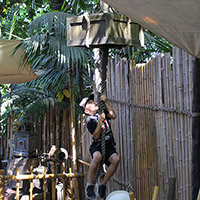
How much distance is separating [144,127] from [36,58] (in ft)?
7.62

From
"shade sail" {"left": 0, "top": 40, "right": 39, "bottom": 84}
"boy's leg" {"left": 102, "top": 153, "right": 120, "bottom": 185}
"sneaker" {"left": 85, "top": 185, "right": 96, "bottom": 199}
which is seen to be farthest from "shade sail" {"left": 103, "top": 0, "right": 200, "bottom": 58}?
"shade sail" {"left": 0, "top": 40, "right": 39, "bottom": 84}

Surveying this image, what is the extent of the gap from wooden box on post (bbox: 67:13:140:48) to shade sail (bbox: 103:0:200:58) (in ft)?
2.68

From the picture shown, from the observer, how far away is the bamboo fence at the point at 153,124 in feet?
10.1

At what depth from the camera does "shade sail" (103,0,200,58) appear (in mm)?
1743

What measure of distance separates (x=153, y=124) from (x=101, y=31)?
119 cm

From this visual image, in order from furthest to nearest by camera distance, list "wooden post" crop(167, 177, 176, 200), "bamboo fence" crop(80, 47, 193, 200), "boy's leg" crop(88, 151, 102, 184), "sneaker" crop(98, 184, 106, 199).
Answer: "boy's leg" crop(88, 151, 102, 184), "sneaker" crop(98, 184, 106, 199), "bamboo fence" crop(80, 47, 193, 200), "wooden post" crop(167, 177, 176, 200)

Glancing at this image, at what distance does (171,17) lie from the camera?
1.90 meters

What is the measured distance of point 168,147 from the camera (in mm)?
3330

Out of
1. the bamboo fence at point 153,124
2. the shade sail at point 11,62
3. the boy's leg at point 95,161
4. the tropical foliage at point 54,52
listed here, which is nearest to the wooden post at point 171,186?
the bamboo fence at point 153,124

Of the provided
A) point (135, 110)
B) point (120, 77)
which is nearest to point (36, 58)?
point (120, 77)

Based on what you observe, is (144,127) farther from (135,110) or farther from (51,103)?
(51,103)

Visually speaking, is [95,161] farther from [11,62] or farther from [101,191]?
[11,62]

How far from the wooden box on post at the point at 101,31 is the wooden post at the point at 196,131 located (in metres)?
0.64

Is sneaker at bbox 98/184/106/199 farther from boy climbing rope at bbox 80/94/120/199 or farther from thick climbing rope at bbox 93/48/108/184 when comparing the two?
thick climbing rope at bbox 93/48/108/184
